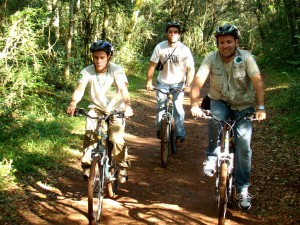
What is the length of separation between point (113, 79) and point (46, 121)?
14.4 feet

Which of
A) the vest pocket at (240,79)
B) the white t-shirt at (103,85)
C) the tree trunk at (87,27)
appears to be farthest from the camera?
the tree trunk at (87,27)

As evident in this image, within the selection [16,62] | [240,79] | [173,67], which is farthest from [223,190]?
[16,62]

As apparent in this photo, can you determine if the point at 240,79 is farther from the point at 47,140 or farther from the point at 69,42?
the point at 69,42

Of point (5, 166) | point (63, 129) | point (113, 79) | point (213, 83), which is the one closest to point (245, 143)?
point (213, 83)

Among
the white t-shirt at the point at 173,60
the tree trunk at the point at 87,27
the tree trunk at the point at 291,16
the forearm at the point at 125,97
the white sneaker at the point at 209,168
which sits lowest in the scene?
the white sneaker at the point at 209,168

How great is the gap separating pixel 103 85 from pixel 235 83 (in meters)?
1.82

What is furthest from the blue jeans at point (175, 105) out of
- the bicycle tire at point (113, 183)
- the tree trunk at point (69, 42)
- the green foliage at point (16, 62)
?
the tree trunk at point (69, 42)

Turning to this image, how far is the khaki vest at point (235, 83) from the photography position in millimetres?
4590

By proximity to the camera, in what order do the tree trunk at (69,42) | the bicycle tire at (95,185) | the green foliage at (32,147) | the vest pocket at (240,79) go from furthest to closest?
1. the tree trunk at (69,42)
2. the green foliage at (32,147)
3. the vest pocket at (240,79)
4. the bicycle tire at (95,185)

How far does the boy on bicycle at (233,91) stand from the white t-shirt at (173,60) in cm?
266

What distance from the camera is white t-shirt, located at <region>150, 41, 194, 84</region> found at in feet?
24.6

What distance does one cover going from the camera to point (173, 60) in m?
7.51

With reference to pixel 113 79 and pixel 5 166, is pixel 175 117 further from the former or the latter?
pixel 5 166

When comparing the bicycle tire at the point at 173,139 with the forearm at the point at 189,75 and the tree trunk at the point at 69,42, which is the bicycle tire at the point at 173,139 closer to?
the forearm at the point at 189,75
